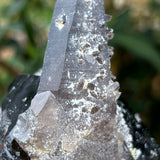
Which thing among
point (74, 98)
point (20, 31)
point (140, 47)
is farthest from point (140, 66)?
point (74, 98)

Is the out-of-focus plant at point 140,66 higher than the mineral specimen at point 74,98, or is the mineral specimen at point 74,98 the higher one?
the mineral specimen at point 74,98

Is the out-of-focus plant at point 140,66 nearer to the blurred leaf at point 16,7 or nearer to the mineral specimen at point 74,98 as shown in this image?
the blurred leaf at point 16,7

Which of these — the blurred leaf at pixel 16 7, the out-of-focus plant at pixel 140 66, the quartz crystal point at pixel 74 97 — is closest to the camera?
the quartz crystal point at pixel 74 97

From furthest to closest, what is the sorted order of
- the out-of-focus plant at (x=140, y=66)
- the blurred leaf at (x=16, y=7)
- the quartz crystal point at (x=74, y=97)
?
the out-of-focus plant at (x=140, y=66), the blurred leaf at (x=16, y=7), the quartz crystal point at (x=74, y=97)

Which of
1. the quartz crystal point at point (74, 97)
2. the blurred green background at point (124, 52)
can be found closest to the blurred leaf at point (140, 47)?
the blurred green background at point (124, 52)

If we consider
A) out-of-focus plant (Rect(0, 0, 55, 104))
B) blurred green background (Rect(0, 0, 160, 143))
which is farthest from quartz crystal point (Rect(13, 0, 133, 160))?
blurred green background (Rect(0, 0, 160, 143))

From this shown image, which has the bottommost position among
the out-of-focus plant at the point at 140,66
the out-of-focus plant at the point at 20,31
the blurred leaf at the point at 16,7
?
the out-of-focus plant at the point at 140,66
